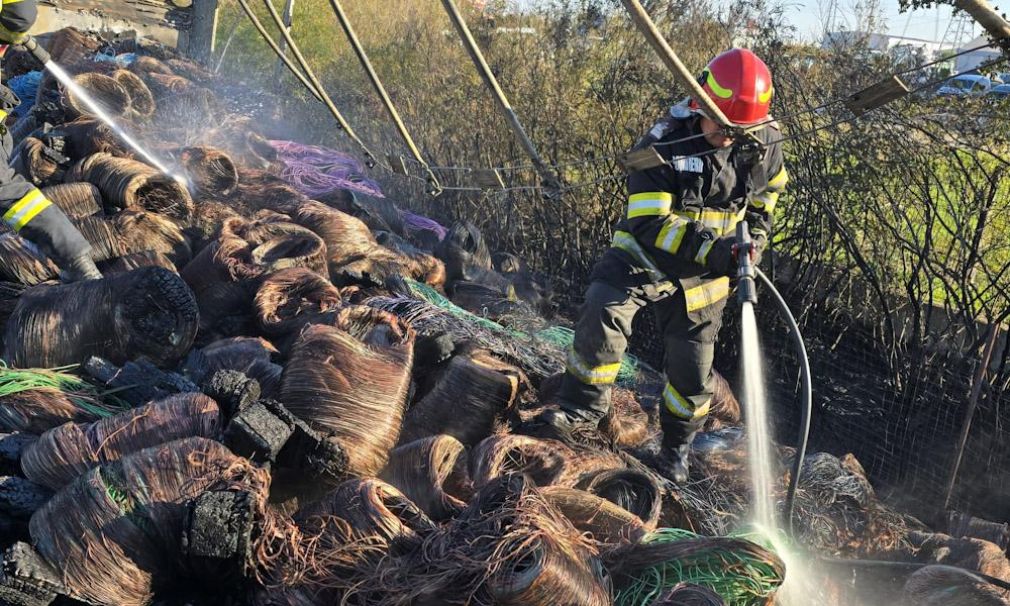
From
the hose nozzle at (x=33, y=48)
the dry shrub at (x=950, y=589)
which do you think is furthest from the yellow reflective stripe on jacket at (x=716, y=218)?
the hose nozzle at (x=33, y=48)

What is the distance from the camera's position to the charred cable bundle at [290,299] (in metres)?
5.54

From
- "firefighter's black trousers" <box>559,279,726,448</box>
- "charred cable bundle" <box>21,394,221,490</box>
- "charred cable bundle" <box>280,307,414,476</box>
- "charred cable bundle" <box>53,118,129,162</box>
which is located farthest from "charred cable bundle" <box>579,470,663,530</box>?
"charred cable bundle" <box>53,118,129,162</box>

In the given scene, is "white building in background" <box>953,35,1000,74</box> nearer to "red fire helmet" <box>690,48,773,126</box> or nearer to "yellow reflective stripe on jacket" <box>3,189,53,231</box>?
"red fire helmet" <box>690,48,773,126</box>

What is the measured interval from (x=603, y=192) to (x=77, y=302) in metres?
5.25

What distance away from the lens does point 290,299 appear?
5836mm

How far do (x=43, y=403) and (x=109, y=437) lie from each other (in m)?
0.77

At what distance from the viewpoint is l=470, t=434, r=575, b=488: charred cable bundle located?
401 cm

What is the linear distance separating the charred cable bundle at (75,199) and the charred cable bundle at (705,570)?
5149 mm

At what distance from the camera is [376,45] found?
14273 mm

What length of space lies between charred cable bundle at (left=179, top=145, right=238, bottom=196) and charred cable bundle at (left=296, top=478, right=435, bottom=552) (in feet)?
18.4

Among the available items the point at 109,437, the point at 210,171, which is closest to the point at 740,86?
the point at 109,437

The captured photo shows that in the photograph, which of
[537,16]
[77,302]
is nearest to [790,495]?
[77,302]

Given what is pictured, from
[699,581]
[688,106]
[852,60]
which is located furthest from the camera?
[852,60]

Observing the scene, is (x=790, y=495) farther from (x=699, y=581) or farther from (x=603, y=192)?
(x=603, y=192)
